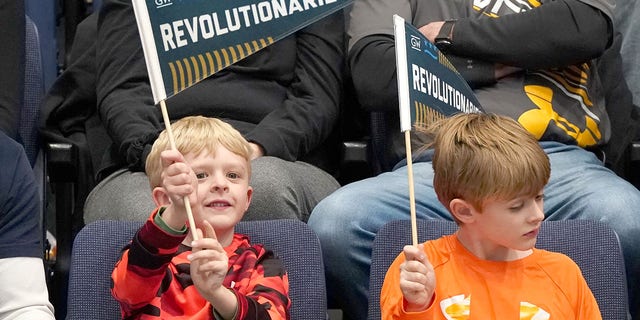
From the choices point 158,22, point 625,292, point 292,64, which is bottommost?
point 625,292

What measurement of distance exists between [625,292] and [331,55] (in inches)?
49.4

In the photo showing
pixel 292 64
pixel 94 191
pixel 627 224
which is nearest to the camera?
pixel 627 224

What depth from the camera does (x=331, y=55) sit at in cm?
393

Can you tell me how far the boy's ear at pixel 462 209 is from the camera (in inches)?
111

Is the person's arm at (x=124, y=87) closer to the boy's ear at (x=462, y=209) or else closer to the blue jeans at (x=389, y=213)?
the blue jeans at (x=389, y=213)

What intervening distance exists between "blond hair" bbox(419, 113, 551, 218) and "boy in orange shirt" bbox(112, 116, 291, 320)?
477 mm

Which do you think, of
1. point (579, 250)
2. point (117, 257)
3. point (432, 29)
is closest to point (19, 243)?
point (117, 257)

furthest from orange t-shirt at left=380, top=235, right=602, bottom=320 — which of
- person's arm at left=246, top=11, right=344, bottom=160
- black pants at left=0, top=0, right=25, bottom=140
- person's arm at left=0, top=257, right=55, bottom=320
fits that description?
black pants at left=0, top=0, right=25, bottom=140

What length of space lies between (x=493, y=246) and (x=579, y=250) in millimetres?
339

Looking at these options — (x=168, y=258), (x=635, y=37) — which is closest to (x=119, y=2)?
(x=168, y=258)

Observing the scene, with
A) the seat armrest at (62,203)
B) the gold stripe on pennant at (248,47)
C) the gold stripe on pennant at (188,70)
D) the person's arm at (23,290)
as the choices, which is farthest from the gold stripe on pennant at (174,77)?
the seat armrest at (62,203)

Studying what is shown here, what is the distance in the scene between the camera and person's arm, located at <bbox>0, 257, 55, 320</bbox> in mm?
2846

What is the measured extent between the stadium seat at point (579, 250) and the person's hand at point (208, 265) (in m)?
0.53

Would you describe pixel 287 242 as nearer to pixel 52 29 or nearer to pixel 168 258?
pixel 168 258
